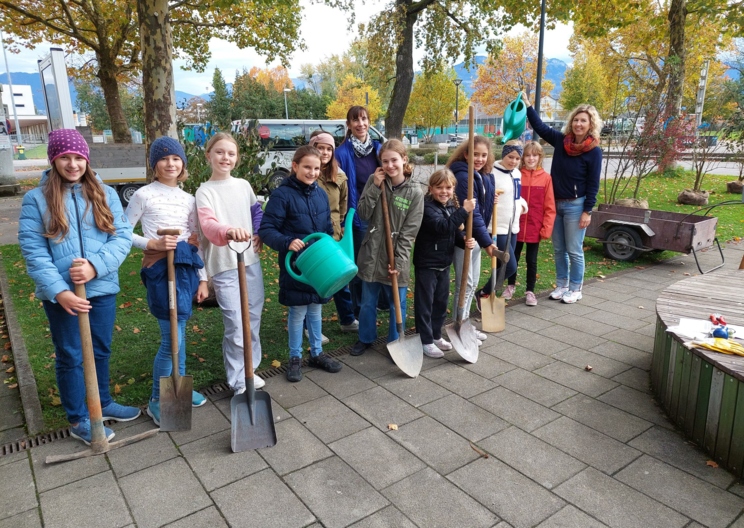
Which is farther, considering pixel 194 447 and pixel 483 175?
pixel 483 175

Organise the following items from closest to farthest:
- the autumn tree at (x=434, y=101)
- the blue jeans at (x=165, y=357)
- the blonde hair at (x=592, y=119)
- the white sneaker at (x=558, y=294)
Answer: the blue jeans at (x=165, y=357), the blonde hair at (x=592, y=119), the white sneaker at (x=558, y=294), the autumn tree at (x=434, y=101)

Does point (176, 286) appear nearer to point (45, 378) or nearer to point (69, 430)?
point (69, 430)

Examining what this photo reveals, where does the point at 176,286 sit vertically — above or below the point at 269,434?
above

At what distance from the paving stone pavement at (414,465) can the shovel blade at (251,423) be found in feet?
0.21

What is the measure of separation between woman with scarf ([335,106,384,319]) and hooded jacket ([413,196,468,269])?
0.56 meters

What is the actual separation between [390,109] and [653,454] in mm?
10517

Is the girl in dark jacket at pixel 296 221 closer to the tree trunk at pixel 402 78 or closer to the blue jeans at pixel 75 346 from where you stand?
the blue jeans at pixel 75 346

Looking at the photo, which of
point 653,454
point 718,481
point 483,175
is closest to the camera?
point 718,481

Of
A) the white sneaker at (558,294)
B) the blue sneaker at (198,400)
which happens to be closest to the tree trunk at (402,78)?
the white sneaker at (558,294)

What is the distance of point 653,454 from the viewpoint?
2.80m

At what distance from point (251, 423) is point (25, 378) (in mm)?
1965

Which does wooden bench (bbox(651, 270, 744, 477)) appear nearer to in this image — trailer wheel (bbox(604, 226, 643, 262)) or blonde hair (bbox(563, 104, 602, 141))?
blonde hair (bbox(563, 104, 602, 141))

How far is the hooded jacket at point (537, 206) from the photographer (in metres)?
5.15

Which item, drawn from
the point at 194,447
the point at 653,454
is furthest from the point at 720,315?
the point at 194,447
